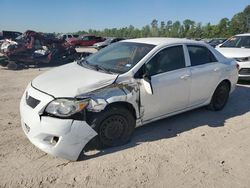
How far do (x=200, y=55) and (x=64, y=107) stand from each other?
305cm

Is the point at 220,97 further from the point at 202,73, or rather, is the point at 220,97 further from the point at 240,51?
the point at 240,51

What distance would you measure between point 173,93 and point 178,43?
966mm

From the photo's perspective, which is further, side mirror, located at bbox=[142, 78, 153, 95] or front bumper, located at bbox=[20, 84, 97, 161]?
side mirror, located at bbox=[142, 78, 153, 95]

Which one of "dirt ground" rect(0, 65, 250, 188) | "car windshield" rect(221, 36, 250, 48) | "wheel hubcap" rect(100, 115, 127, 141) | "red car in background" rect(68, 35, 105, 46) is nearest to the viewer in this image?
"dirt ground" rect(0, 65, 250, 188)

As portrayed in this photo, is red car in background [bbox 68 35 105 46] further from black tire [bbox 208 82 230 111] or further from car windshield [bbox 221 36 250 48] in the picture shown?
black tire [bbox 208 82 230 111]

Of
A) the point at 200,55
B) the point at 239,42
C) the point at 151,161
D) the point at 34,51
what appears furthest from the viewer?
the point at 34,51

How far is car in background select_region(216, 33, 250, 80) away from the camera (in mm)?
8438

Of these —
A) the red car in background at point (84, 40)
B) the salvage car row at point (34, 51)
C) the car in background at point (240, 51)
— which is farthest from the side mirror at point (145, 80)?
the red car in background at point (84, 40)

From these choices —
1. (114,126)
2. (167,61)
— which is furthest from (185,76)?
(114,126)

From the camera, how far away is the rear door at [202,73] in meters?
5.14

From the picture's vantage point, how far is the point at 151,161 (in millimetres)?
3838

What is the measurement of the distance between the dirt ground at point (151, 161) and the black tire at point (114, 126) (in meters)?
0.13

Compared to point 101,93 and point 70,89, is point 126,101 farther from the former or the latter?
point 70,89

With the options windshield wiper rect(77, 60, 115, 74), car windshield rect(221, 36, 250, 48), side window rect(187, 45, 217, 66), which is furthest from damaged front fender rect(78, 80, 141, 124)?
car windshield rect(221, 36, 250, 48)
